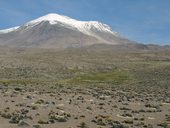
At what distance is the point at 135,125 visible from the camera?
29938mm

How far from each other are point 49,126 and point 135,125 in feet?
21.1

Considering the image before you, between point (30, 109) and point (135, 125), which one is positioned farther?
point (30, 109)

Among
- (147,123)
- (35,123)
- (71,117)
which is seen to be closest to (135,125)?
(147,123)

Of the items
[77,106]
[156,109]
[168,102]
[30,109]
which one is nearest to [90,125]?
[30,109]

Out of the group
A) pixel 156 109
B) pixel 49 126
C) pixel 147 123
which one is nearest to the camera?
pixel 49 126

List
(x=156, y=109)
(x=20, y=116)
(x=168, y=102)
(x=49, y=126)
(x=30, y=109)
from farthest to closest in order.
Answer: (x=168, y=102), (x=156, y=109), (x=30, y=109), (x=20, y=116), (x=49, y=126)

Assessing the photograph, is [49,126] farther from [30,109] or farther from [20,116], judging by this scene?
[30,109]

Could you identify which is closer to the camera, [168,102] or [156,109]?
[156,109]

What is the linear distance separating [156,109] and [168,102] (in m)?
7.95

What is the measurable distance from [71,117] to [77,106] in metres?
7.20

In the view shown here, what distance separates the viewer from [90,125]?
28.7 m

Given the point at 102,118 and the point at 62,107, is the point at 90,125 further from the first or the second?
the point at 62,107

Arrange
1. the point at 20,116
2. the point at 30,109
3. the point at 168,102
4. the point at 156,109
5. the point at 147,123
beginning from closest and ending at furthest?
1. the point at 20,116
2. the point at 147,123
3. the point at 30,109
4. the point at 156,109
5. the point at 168,102

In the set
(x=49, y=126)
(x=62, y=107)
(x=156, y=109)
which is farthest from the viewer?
(x=156, y=109)
